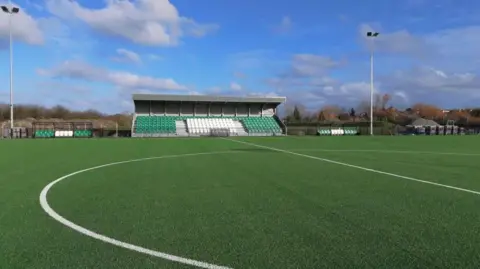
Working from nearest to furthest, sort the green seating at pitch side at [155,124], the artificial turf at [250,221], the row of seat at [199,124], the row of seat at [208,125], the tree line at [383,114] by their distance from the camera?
the artificial turf at [250,221], the green seating at pitch side at [155,124], the row of seat at [199,124], the row of seat at [208,125], the tree line at [383,114]

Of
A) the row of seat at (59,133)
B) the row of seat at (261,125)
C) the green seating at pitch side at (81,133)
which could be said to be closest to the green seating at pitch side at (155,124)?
the green seating at pitch side at (81,133)

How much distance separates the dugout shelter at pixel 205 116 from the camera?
54844mm

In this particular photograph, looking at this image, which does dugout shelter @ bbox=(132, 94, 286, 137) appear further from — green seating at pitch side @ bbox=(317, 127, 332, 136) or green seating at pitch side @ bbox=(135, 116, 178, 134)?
green seating at pitch side @ bbox=(317, 127, 332, 136)

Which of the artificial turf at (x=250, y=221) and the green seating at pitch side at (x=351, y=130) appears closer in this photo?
the artificial turf at (x=250, y=221)

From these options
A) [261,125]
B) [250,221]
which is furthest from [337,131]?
[250,221]

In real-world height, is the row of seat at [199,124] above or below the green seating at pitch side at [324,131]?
above

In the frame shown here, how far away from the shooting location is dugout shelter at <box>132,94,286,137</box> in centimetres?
→ 5484

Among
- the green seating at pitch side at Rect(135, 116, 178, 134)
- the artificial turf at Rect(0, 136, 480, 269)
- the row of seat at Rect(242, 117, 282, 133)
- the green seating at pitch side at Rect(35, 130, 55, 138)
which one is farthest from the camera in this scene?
the row of seat at Rect(242, 117, 282, 133)

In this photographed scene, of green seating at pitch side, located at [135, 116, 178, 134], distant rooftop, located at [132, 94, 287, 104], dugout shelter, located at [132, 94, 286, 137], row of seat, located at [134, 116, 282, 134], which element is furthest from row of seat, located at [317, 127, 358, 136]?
green seating at pitch side, located at [135, 116, 178, 134]

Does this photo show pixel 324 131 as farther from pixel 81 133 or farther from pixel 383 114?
pixel 383 114

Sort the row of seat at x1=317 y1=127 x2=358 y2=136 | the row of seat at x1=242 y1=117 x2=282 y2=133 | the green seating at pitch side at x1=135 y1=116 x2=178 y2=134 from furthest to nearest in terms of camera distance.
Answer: the row of seat at x1=242 y1=117 x2=282 y2=133 < the row of seat at x1=317 y1=127 x2=358 y2=136 < the green seating at pitch side at x1=135 y1=116 x2=178 y2=134

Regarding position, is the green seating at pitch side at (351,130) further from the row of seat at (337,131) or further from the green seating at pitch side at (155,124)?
the green seating at pitch side at (155,124)

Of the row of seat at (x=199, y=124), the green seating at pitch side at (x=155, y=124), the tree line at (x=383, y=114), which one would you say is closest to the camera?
the green seating at pitch side at (x=155, y=124)

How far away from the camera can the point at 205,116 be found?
197 ft
